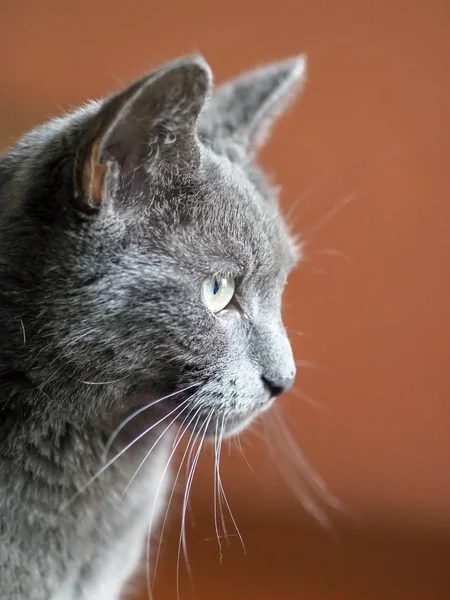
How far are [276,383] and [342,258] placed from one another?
716mm

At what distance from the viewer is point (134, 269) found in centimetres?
65

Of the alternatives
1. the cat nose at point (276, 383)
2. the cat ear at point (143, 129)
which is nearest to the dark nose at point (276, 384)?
the cat nose at point (276, 383)

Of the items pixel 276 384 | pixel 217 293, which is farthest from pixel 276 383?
pixel 217 293

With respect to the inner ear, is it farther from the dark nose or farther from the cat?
the dark nose

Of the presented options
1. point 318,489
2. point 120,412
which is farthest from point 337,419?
point 120,412

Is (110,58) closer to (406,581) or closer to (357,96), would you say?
(357,96)

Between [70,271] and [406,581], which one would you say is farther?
[406,581]

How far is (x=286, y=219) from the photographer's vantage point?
2.94 feet

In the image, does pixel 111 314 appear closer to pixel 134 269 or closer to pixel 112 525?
pixel 134 269

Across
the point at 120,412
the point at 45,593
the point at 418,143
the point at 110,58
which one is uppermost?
the point at 110,58

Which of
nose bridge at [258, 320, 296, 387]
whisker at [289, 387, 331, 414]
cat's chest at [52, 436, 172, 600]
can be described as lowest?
cat's chest at [52, 436, 172, 600]

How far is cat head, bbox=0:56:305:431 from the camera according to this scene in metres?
0.61

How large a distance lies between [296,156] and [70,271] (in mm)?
851

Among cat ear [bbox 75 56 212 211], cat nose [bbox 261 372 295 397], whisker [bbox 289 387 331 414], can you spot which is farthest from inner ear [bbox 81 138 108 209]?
whisker [bbox 289 387 331 414]
